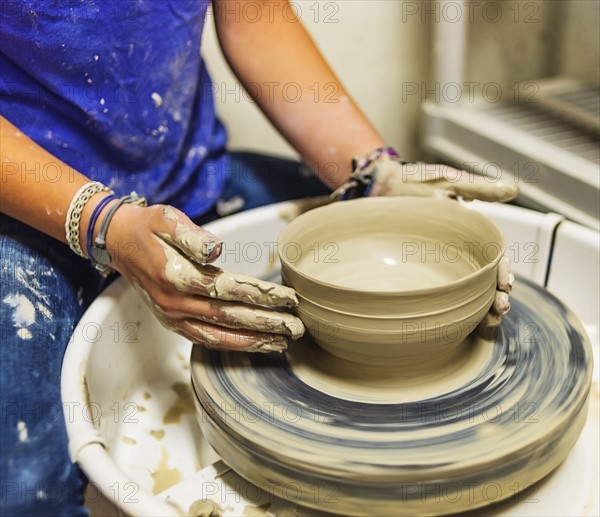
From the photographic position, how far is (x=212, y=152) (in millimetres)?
1473

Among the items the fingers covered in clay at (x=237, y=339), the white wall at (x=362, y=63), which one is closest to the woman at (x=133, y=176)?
the fingers covered in clay at (x=237, y=339)

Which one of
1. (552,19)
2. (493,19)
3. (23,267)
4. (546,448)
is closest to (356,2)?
(493,19)

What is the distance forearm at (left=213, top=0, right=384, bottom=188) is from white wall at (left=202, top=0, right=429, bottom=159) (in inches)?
17.7

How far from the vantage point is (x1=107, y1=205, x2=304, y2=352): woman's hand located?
896mm

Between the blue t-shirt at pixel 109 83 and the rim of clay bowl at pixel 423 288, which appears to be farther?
the blue t-shirt at pixel 109 83

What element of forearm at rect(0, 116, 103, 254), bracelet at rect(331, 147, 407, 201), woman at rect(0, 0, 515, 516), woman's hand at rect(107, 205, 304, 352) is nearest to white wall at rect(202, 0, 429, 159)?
woman at rect(0, 0, 515, 516)

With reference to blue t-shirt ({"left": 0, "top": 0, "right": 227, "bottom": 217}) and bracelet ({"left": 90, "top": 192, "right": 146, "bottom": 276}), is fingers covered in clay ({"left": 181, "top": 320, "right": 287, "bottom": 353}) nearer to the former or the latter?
bracelet ({"left": 90, "top": 192, "right": 146, "bottom": 276})

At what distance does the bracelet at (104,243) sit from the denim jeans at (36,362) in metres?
0.09

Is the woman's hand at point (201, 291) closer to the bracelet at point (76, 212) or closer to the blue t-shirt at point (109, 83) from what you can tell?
the bracelet at point (76, 212)

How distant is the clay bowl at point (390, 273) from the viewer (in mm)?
847

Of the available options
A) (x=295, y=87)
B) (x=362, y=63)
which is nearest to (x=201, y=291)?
(x=295, y=87)

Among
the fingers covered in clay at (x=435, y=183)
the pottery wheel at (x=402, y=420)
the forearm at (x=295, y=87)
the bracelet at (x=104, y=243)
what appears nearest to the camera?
the pottery wheel at (x=402, y=420)

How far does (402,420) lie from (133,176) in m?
0.73

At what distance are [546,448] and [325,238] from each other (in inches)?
19.0
